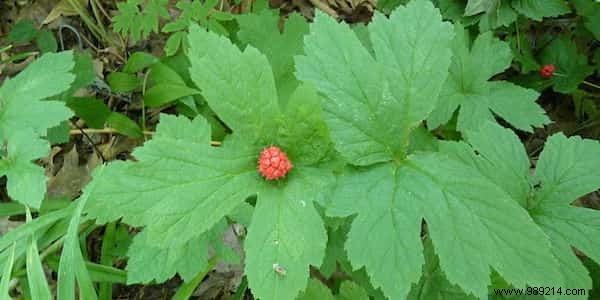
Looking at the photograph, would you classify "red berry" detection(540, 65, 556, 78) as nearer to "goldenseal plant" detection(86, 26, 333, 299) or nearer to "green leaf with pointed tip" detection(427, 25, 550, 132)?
"green leaf with pointed tip" detection(427, 25, 550, 132)

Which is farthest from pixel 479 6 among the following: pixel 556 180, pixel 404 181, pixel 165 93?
pixel 165 93

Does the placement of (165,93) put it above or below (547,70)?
below

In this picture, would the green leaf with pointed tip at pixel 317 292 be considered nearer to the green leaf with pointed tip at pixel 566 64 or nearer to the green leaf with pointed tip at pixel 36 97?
the green leaf with pointed tip at pixel 36 97

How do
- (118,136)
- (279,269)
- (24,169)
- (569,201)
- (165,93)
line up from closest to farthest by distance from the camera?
1. (279,269)
2. (569,201)
3. (24,169)
4. (165,93)
5. (118,136)

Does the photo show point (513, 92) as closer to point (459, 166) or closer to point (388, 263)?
point (459, 166)

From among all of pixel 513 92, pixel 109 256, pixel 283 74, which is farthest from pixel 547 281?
pixel 109 256

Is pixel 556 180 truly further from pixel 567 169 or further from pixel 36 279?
pixel 36 279

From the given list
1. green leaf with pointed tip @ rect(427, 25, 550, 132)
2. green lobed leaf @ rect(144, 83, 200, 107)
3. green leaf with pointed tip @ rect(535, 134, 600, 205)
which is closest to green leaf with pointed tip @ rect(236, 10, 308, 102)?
green lobed leaf @ rect(144, 83, 200, 107)
